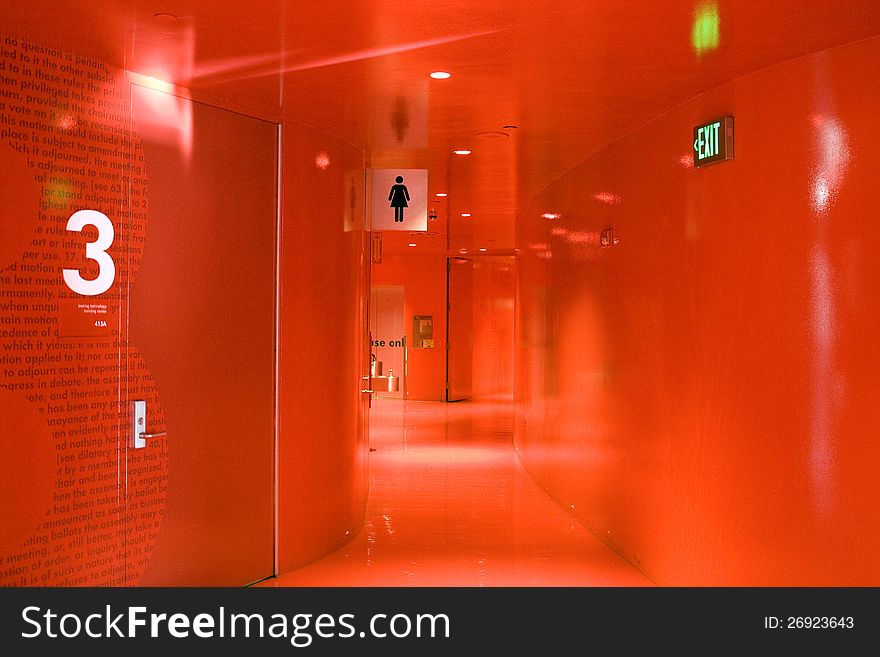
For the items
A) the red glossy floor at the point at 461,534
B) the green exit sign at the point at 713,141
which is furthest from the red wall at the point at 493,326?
the green exit sign at the point at 713,141

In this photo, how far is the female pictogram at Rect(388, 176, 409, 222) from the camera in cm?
759

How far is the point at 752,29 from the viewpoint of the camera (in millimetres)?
3973

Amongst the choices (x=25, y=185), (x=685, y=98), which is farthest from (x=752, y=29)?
(x=25, y=185)

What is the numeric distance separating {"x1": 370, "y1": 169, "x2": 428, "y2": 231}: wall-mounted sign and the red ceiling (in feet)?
4.10

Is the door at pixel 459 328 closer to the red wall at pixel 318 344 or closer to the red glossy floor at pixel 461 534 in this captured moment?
the red glossy floor at pixel 461 534

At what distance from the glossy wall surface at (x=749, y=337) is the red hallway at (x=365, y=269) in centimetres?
2

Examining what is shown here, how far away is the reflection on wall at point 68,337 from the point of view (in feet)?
13.3

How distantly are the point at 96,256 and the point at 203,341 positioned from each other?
0.95 meters

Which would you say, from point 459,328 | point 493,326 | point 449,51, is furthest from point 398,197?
point 493,326

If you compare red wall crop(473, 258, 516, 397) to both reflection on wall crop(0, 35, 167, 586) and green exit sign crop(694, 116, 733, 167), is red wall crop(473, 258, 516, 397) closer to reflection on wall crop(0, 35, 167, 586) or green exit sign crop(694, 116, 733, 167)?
green exit sign crop(694, 116, 733, 167)

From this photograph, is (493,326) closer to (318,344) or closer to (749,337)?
(318,344)

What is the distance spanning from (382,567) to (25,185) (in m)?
3.45

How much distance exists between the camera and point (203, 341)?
527 cm

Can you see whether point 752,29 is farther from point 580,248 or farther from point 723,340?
point 580,248
